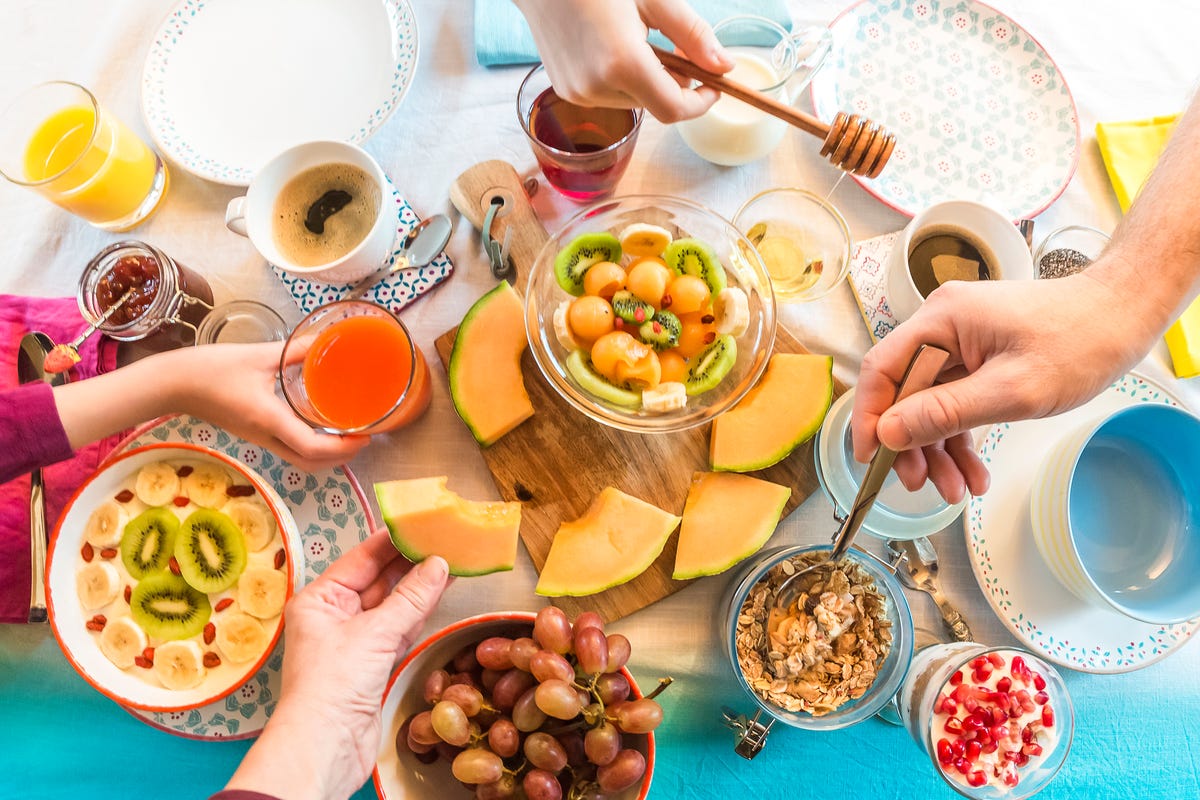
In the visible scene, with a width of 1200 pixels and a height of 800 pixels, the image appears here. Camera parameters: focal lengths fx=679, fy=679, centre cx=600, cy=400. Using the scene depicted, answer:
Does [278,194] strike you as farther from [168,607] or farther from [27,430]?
[168,607]

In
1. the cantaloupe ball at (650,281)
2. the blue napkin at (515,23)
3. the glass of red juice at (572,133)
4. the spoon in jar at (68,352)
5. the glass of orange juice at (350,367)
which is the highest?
the blue napkin at (515,23)

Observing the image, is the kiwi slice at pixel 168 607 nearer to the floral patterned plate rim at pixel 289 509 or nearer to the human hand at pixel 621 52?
the floral patterned plate rim at pixel 289 509

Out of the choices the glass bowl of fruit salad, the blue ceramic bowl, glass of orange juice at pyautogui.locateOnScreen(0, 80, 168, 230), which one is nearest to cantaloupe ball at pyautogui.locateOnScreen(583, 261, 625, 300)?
the glass bowl of fruit salad

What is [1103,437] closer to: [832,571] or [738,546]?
[832,571]

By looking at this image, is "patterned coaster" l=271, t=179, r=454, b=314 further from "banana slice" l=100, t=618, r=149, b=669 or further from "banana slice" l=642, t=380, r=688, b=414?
"banana slice" l=100, t=618, r=149, b=669

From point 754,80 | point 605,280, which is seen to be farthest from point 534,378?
point 754,80

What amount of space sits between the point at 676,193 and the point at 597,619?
758 millimetres

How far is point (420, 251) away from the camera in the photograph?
116 centimetres

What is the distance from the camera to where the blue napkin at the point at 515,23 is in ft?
4.06

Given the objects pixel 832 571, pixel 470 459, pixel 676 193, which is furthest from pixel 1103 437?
pixel 470 459

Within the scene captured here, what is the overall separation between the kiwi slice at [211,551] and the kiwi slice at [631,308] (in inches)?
27.5

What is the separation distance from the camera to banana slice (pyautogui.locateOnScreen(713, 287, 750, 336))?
3.56ft

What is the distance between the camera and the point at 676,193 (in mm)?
1241

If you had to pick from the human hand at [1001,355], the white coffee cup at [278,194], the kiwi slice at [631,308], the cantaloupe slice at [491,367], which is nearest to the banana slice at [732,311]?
the kiwi slice at [631,308]
